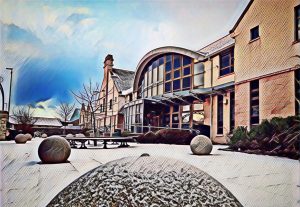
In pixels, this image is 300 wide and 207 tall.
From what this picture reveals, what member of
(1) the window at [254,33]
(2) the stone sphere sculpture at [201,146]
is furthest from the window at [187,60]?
(2) the stone sphere sculpture at [201,146]

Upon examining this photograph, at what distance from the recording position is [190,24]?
2.27 metres

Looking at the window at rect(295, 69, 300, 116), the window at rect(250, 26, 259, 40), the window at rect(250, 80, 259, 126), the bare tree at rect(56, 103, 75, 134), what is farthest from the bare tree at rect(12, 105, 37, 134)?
the window at rect(295, 69, 300, 116)

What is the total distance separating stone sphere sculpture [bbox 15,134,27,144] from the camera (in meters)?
2.30

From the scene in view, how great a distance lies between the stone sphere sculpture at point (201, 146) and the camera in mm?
2092

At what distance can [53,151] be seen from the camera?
79.9 inches

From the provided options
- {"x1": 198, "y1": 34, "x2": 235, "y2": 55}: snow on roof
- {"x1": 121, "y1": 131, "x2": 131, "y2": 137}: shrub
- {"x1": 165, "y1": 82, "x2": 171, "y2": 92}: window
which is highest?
{"x1": 198, "y1": 34, "x2": 235, "y2": 55}: snow on roof

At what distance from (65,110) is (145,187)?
1.25 meters

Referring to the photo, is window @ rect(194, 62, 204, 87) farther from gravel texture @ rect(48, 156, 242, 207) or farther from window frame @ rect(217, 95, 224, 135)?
gravel texture @ rect(48, 156, 242, 207)

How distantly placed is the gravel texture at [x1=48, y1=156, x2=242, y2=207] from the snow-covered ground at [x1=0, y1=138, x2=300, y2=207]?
50cm

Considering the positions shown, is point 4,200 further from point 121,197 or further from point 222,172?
point 222,172

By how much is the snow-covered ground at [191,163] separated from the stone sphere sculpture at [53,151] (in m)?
0.04

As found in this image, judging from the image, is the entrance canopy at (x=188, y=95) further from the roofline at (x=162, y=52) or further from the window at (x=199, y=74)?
the roofline at (x=162, y=52)

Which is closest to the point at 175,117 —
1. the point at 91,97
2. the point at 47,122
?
the point at 91,97

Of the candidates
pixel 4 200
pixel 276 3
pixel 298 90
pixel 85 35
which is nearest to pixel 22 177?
pixel 4 200
